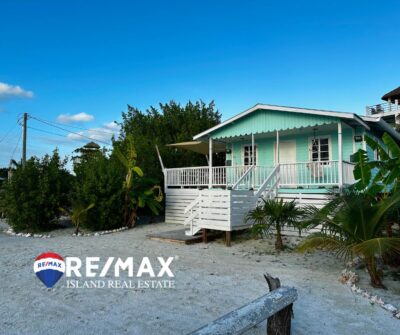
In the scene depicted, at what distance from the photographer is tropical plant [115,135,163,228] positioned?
1257 cm

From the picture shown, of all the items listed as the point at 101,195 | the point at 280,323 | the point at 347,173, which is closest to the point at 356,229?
the point at 280,323

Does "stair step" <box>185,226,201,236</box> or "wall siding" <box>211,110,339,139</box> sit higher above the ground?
"wall siding" <box>211,110,339,139</box>

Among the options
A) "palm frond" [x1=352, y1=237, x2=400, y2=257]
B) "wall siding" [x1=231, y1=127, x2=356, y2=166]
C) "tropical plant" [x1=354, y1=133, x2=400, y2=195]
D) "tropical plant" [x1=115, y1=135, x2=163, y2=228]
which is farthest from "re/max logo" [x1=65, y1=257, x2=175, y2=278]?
"wall siding" [x1=231, y1=127, x2=356, y2=166]

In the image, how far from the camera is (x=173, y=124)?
24578mm

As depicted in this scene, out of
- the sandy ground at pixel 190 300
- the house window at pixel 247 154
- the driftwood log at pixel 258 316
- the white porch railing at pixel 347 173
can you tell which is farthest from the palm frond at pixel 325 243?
the house window at pixel 247 154

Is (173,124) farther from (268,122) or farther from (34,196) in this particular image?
(34,196)

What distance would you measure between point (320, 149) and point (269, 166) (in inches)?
88.0

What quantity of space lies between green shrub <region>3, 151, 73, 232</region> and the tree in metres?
7.22

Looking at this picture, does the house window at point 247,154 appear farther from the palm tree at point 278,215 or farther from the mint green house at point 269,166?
the palm tree at point 278,215

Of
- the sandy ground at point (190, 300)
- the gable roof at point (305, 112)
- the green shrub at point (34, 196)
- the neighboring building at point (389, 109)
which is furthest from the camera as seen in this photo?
the neighboring building at point (389, 109)

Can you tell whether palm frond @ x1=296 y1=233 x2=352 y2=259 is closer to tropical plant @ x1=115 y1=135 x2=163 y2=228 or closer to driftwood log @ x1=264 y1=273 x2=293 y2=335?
driftwood log @ x1=264 y1=273 x2=293 y2=335

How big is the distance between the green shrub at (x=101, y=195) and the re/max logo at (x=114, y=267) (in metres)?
4.52

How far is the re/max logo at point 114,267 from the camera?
6.29 meters

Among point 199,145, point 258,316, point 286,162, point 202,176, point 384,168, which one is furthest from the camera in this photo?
point 199,145
